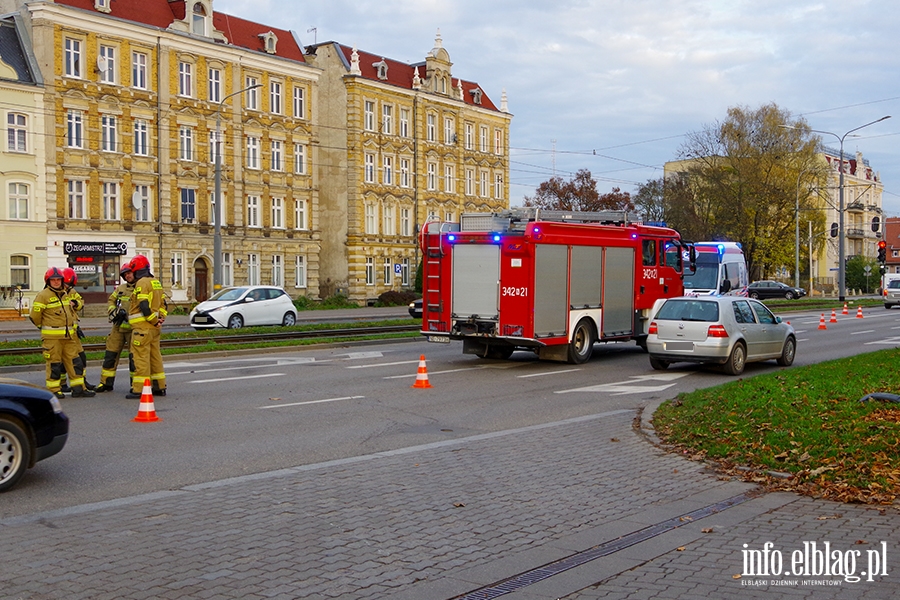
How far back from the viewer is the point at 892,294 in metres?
50.6

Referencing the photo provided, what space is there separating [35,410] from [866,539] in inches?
264

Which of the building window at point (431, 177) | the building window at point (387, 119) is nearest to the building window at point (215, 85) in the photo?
the building window at point (387, 119)

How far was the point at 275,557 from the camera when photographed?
238 inches

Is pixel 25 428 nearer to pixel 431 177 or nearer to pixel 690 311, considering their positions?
pixel 690 311

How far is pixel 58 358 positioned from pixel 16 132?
3192 centimetres

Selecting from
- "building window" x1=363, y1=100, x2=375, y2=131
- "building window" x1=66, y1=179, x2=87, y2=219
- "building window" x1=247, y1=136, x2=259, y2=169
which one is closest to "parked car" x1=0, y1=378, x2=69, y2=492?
"building window" x1=66, y1=179, x2=87, y2=219

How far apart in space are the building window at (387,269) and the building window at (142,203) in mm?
18660

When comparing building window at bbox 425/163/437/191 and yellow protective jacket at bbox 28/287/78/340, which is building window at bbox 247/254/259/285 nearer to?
building window at bbox 425/163/437/191

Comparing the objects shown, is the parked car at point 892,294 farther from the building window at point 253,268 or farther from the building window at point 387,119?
the building window at point 253,268

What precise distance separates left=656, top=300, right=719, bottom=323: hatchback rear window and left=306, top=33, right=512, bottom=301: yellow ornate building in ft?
137

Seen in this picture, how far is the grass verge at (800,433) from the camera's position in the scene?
26.6 ft

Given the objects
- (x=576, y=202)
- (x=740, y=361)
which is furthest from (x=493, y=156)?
(x=740, y=361)

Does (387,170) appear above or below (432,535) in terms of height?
above

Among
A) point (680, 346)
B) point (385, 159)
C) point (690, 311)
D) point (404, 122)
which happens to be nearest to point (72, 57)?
point (385, 159)
